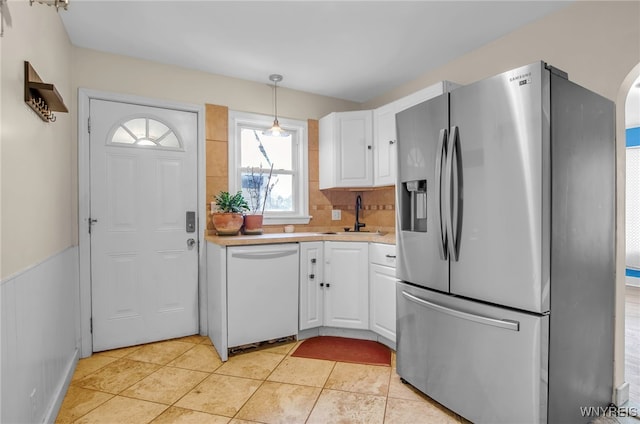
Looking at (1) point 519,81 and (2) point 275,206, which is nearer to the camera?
(1) point 519,81

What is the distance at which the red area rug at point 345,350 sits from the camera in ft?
8.46

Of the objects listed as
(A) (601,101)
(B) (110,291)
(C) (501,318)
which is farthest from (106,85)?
(A) (601,101)

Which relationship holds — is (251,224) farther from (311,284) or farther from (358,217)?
(358,217)

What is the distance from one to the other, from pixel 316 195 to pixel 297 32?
1.66m

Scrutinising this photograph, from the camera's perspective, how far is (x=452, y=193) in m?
1.81

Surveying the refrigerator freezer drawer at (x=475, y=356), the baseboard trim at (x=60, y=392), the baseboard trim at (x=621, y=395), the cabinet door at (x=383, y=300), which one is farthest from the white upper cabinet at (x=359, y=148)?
the baseboard trim at (x=60, y=392)

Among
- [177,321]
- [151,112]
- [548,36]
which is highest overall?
[548,36]

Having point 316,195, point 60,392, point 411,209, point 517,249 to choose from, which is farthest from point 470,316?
point 60,392

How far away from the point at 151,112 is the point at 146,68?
36cm

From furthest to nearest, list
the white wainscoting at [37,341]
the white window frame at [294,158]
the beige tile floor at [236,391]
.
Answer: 1. the white window frame at [294,158]
2. the beige tile floor at [236,391]
3. the white wainscoting at [37,341]

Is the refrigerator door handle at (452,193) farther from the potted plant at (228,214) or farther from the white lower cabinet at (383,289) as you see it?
the potted plant at (228,214)

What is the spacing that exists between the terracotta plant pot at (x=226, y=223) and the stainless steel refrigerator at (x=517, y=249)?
1.58 metres

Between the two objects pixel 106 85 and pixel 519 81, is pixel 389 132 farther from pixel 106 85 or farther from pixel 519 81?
pixel 106 85

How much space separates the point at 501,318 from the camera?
1.62m
